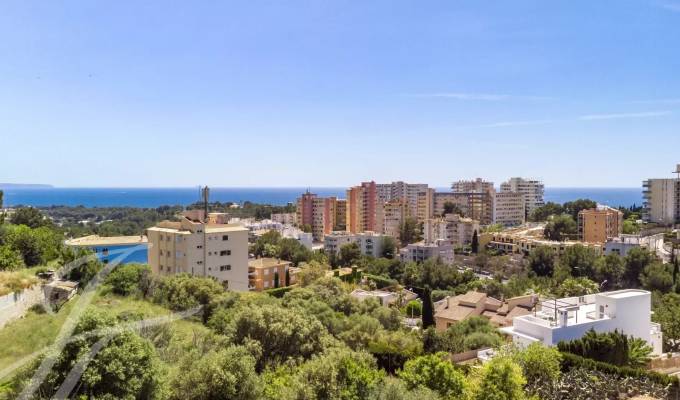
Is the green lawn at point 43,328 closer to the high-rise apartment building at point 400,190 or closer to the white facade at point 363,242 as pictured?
the white facade at point 363,242

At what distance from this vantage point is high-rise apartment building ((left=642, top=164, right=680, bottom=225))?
50.6 metres

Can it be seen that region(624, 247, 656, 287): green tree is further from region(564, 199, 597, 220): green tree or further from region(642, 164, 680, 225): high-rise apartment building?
region(642, 164, 680, 225): high-rise apartment building

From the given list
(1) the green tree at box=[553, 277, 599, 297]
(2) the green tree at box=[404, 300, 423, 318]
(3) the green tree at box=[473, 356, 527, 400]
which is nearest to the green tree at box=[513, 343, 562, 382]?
(3) the green tree at box=[473, 356, 527, 400]

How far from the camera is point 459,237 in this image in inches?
1790

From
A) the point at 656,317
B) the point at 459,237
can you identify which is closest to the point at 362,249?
the point at 459,237

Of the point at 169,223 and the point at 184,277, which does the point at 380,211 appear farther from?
the point at 184,277

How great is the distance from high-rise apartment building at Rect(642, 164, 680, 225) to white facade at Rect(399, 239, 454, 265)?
27.8 m

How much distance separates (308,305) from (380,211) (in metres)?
38.4

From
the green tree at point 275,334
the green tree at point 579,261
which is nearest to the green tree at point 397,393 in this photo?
the green tree at point 275,334

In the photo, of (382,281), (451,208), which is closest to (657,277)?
(382,281)

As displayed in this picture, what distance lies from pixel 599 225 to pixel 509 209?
20.2 m

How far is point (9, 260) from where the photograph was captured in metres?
13.4

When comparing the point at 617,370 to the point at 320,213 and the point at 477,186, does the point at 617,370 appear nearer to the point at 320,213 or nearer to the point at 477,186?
the point at 320,213

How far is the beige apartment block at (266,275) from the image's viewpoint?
24359 millimetres
